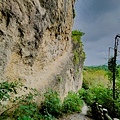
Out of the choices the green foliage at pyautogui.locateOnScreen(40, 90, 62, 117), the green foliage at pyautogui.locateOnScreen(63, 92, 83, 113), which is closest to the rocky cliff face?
the green foliage at pyautogui.locateOnScreen(40, 90, 62, 117)

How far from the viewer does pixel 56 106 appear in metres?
8.80

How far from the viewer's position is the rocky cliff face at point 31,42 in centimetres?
604

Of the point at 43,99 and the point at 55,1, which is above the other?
the point at 55,1

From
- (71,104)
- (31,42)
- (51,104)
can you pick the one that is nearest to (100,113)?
(71,104)

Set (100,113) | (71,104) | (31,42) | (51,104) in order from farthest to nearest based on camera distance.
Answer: (71,104), (100,113), (51,104), (31,42)

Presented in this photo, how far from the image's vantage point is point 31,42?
7434 mm

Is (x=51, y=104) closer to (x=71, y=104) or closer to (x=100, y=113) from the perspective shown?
(x=71, y=104)

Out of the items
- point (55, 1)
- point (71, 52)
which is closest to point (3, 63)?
point (55, 1)

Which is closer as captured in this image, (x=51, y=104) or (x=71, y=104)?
(x=51, y=104)

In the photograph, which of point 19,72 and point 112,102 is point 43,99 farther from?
point 112,102

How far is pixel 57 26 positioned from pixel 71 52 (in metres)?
4.50

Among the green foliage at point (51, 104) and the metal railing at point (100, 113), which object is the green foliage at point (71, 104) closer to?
the metal railing at point (100, 113)

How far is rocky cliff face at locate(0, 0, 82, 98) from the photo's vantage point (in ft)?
19.8

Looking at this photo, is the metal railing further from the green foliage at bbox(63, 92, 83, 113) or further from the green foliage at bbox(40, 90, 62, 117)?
the green foliage at bbox(40, 90, 62, 117)
